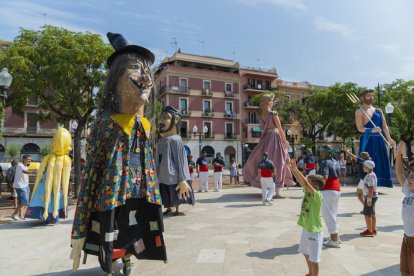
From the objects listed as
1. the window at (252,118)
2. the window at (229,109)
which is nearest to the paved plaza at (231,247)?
the window at (229,109)

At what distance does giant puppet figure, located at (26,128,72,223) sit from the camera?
6.69m

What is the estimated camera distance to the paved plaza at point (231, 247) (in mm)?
3994

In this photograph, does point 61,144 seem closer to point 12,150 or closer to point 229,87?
point 12,150

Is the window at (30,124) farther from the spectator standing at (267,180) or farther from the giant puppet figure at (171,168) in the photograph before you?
the spectator standing at (267,180)

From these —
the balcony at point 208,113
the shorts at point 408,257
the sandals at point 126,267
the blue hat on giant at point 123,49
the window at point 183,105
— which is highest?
the window at point 183,105

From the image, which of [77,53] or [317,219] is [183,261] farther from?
[77,53]

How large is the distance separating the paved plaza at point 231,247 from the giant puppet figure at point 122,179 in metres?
0.62

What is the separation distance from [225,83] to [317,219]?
39525 mm

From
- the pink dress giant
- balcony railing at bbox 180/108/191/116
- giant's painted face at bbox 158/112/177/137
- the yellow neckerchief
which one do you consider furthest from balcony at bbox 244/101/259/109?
the yellow neckerchief

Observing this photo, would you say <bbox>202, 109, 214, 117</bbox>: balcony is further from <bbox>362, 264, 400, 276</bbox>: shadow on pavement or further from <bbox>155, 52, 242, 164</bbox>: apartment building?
<bbox>362, 264, 400, 276</bbox>: shadow on pavement

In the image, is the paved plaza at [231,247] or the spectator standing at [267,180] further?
the spectator standing at [267,180]

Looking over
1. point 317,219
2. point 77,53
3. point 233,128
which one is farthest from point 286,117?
point 317,219

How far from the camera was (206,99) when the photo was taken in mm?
41562

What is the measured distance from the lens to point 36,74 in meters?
10.9
